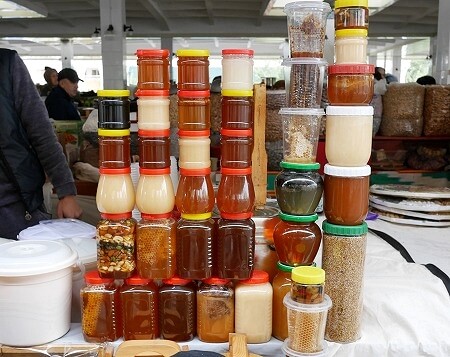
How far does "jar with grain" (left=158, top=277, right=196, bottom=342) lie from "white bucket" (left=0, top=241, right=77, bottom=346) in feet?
0.70

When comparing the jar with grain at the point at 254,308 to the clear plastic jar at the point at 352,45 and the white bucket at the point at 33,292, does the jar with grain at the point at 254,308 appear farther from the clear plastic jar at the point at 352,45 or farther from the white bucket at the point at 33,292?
the clear plastic jar at the point at 352,45

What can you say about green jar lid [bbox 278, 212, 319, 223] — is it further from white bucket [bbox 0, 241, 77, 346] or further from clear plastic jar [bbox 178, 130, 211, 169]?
white bucket [bbox 0, 241, 77, 346]

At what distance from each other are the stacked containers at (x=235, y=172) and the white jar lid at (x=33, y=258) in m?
0.33

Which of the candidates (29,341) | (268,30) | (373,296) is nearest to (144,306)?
(29,341)

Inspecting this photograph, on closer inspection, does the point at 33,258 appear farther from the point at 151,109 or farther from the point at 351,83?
the point at 351,83

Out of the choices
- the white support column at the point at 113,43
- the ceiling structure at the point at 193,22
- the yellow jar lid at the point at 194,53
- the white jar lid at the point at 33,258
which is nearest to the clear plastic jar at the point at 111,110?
the yellow jar lid at the point at 194,53

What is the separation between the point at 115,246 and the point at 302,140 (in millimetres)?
465

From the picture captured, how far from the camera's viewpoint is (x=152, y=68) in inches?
41.1

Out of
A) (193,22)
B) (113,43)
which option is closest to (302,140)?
(113,43)

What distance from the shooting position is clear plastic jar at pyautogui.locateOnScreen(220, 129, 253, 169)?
106 centimetres

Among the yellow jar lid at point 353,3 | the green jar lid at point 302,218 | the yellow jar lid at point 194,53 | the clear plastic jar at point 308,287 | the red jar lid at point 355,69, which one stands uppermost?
the yellow jar lid at point 353,3

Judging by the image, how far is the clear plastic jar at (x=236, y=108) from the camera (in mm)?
1052

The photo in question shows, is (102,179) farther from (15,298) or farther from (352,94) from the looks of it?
(352,94)

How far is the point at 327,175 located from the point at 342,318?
1.02 feet
